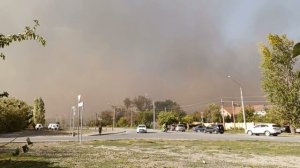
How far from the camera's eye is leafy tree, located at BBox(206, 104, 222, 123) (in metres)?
115

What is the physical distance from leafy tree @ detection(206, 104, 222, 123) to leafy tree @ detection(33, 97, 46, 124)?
160 feet

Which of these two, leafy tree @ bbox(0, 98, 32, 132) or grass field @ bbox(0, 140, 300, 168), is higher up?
leafy tree @ bbox(0, 98, 32, 132)

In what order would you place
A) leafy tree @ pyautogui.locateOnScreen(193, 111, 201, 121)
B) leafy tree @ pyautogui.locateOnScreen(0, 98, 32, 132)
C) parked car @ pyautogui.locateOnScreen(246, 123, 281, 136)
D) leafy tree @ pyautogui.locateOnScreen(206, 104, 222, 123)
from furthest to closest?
→ leafy tree @ pyautogui.locateOnScreen(193, 111, 201, 121), leafy tree @ pyautogui.locateOnScreen(206, 104, 222, 123), leafy tree @ pyautogui.locateOnScreen(0, 98, 32, 132), parked car @ pyautogui.locateOnScreen(246, 123, 281, 136)

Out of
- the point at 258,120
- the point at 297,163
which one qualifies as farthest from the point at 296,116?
the point at 297,163

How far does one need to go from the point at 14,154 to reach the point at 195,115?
130 meters

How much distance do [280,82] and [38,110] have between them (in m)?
68.9

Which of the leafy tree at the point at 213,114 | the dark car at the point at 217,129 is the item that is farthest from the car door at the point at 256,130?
the leafy tree at the point at 213,114

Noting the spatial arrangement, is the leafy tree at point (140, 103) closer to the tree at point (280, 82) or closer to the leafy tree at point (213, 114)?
the leafy tree at point (213, 114)

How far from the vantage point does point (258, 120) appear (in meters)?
88.2

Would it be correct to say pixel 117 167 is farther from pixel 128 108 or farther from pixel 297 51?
pixel 128 108

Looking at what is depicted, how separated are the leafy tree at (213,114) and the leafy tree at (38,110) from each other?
1926 inches

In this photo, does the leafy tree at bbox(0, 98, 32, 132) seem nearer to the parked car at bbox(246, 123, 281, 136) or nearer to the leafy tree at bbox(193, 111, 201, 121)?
the parked car at bbox(246, 123, 281, 136)

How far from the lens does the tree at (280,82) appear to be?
6119cm

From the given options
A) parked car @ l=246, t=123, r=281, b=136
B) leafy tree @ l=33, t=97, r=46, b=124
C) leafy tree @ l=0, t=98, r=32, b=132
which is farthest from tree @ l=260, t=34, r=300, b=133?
leafy tree @ l=33, t=97, r=46, b=124
